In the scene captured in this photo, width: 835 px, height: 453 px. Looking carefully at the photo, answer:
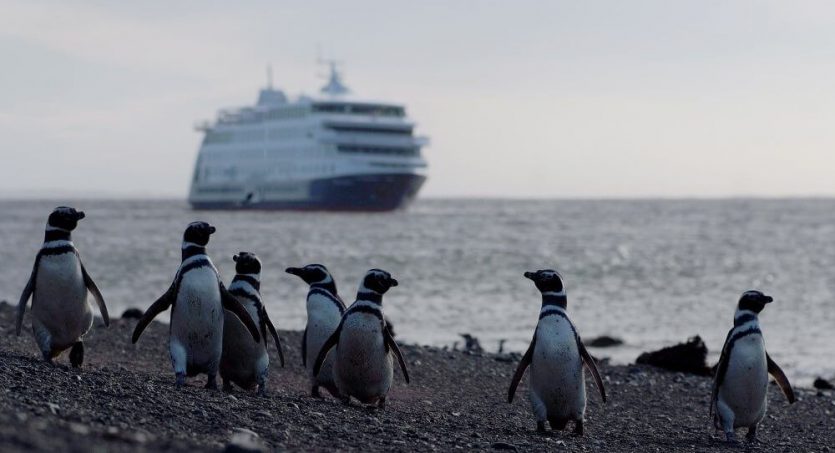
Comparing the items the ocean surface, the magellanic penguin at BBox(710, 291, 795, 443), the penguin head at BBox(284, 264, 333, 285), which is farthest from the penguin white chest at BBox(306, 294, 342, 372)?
the ocean surface

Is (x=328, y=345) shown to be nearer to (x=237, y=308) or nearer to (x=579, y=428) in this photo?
(x=237, y=308)

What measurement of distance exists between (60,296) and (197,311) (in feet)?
3.66

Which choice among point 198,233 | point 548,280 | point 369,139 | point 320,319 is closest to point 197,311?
point 198,233

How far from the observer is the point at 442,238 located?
5978cm

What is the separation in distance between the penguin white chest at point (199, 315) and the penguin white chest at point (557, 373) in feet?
6.99

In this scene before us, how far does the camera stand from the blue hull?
83.2 m

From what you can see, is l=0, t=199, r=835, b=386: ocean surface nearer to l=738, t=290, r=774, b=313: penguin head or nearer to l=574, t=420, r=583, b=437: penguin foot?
l=738, t=290, r=774, b=313: penguin head

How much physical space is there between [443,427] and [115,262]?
30554mm

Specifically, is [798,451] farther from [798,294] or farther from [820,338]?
[798,294]

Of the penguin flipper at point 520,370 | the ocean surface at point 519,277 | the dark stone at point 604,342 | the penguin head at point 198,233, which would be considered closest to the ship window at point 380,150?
the ocean surface at point 519,277

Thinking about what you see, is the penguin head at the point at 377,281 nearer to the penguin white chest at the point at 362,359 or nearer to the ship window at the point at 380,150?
the penguin white chest at the point at 362,359

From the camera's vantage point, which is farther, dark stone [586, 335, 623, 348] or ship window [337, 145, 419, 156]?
ship window [337, 145, 419, 156]

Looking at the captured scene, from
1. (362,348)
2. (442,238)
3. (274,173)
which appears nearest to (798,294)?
(362,348)

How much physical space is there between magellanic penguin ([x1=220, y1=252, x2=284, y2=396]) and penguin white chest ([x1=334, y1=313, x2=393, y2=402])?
0.45 metres
